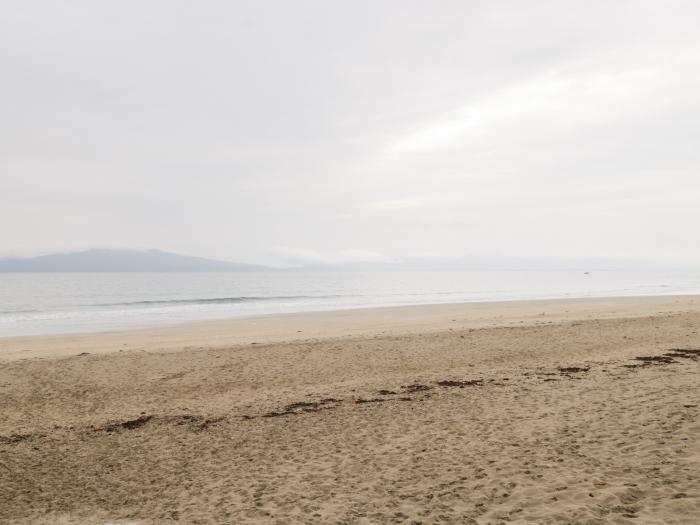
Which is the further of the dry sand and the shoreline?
the shoreline

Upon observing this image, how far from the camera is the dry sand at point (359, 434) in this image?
6641mm

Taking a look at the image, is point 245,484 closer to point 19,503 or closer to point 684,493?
point 19,503

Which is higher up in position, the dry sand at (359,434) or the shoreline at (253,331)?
the shoreline at (253,331)

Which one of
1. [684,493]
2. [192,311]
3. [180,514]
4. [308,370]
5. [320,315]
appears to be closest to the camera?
[684,493]

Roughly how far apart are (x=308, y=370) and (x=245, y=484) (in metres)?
7.99

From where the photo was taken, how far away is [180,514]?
6828mm

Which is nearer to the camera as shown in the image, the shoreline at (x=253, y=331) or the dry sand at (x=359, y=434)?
the dry sand at (x=359, y=434)

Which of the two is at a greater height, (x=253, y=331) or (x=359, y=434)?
(x=253, y=331)

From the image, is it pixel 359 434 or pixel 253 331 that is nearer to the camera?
pixel 359 434

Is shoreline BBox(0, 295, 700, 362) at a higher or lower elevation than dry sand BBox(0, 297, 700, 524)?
higher

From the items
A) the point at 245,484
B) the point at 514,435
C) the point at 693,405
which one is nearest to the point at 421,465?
the point at 514,435

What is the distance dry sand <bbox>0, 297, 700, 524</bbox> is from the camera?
664 cm

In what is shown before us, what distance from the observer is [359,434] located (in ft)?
32.0

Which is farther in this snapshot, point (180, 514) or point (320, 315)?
point (320, 315)
